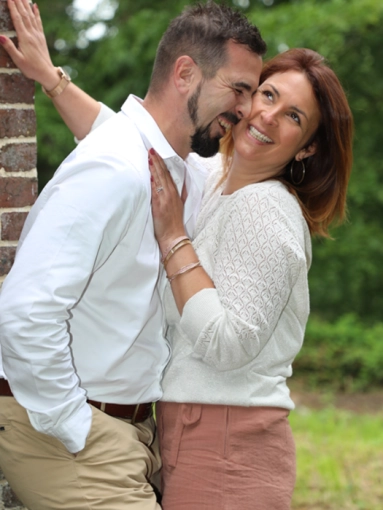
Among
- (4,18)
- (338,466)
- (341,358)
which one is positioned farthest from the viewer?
(341,358)

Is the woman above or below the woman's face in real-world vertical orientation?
below

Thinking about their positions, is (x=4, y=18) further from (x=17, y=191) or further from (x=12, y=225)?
(x=12, y=225)

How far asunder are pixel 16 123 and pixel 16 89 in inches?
4.2

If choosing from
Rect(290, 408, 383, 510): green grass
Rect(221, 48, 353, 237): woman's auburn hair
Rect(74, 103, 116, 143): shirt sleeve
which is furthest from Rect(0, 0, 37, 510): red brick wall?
Rect(290, 408, 383, 510): green grass

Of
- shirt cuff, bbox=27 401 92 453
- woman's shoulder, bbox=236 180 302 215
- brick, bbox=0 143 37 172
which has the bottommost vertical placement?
shirt cuff, bbox=27 401 92 453

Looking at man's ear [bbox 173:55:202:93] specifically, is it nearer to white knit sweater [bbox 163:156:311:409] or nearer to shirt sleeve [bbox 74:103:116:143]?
white knit sweater [bbox 163:156:311:409]

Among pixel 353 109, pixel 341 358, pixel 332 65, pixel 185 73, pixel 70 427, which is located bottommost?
pixel 341 358

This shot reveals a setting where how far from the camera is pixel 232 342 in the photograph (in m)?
2.13

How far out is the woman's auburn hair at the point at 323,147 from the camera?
253cm

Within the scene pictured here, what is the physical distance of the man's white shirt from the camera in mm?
1903

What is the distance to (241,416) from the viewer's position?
226 centimetres

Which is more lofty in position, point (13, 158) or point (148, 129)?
point (148, 129)

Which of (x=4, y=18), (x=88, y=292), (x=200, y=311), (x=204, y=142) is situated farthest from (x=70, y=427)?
(x=4, y=18)

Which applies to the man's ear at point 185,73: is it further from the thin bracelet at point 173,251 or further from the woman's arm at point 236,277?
the thin bracelet at point 173,251
